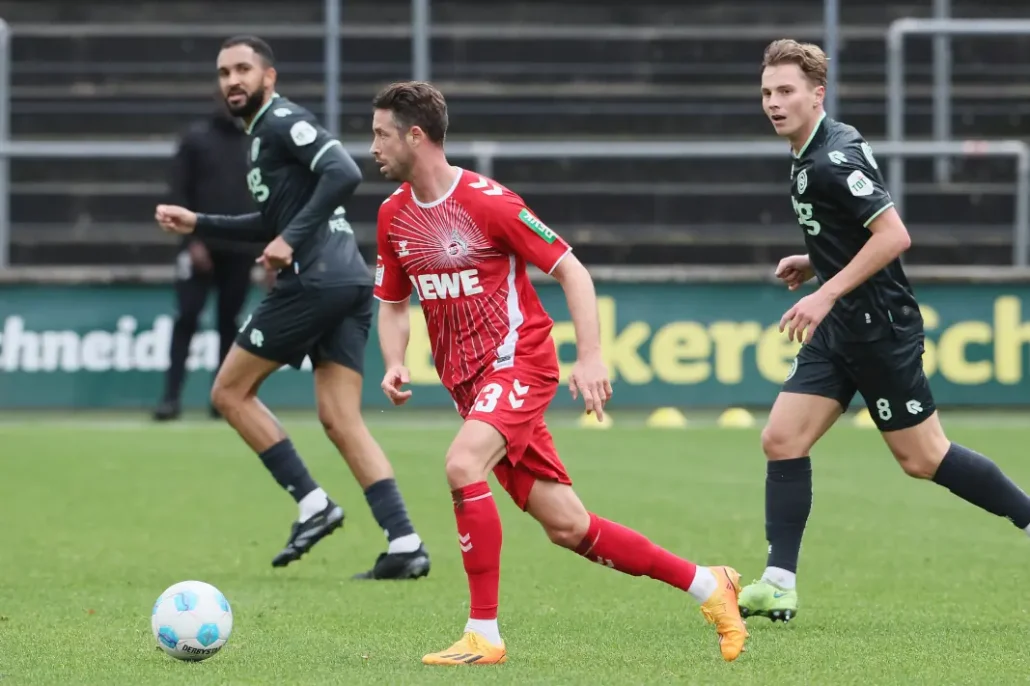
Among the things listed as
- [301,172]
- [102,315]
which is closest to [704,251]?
[102,315]

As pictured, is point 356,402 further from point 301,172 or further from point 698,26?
point 698,26

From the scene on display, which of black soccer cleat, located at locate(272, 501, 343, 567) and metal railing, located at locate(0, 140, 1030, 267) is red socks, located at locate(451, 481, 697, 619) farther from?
metal railing, located at locate(0, 140, 1030, 267)

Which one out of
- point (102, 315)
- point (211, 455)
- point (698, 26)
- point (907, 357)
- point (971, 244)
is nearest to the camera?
point (907, 357)

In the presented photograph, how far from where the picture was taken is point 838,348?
591 cm

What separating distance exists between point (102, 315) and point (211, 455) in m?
3.46

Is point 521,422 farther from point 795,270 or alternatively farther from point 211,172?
point 211,172

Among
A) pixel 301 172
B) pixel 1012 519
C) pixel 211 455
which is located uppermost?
pixel 301 172

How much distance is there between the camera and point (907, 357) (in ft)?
19.2

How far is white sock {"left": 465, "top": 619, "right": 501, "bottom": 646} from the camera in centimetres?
496

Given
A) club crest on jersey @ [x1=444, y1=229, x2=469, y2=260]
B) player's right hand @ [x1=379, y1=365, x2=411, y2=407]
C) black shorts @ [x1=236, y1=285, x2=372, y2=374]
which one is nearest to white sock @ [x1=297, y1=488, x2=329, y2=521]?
black shorts @ [x1=236, y1=285, x2=372, y2=374]

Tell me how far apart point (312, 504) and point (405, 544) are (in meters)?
0.49

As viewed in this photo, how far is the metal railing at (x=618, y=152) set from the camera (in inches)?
576

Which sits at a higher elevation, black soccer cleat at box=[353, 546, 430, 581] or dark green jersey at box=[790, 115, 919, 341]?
dark green jersey at box=[790, 115, 919, 341]

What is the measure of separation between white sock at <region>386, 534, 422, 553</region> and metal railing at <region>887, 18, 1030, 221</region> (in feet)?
30.2
